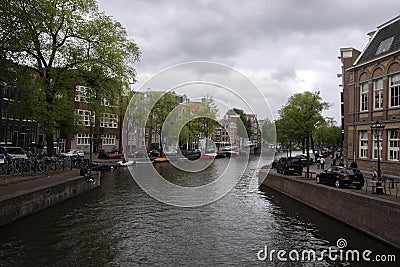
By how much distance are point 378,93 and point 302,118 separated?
8848mm

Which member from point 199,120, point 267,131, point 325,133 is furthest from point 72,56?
point 325,133

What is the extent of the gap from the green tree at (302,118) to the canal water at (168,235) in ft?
51.8

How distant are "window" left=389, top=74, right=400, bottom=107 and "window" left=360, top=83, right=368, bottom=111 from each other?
138 inches

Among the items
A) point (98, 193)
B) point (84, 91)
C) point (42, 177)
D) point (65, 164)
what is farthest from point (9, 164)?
point (84, 91)

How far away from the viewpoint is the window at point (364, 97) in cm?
3334

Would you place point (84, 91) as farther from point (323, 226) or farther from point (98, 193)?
point (323, 226)

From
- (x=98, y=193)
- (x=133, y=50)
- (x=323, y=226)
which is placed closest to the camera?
(x=323, y=226)

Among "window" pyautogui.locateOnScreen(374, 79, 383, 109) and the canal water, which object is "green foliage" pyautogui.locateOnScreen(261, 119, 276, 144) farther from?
the canal water

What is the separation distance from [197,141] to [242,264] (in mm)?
74582

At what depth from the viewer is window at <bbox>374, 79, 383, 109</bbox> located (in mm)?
31167

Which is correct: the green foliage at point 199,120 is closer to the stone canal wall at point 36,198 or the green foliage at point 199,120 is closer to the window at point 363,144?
the window at point 363,144

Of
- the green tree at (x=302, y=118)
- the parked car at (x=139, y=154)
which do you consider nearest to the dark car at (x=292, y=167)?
the green tree at (x=302, y=118)

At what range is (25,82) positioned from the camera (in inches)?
Result: 818

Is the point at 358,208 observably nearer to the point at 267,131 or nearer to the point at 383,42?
the point at 383,42
